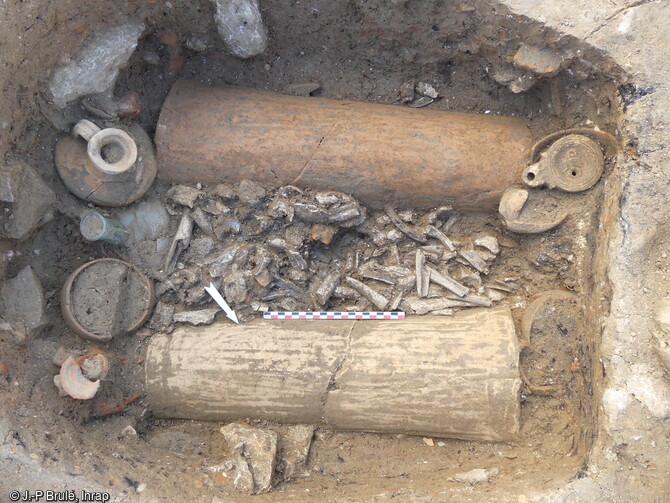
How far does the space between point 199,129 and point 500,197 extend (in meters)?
2.03

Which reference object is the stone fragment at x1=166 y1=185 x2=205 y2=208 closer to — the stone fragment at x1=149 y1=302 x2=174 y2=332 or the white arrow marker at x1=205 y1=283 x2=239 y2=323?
the white arrow marker at x1=205 y1=283 x2=239 y2=323

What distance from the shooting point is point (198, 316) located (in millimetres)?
3582

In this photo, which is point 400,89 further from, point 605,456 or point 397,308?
point 605,456

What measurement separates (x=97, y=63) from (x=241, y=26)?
0.90 meters

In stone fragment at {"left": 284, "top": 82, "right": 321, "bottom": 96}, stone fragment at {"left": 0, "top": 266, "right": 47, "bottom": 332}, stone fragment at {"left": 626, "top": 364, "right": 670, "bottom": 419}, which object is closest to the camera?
stone fragment at {"left": 626, "top": 364, "right": 670, "bottom": 419}

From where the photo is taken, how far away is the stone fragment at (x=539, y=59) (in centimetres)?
326

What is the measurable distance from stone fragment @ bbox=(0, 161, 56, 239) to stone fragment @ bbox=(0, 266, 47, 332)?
258 mm

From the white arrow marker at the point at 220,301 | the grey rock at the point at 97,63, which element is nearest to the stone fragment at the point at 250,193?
the white arrow marker at the point at 220,301

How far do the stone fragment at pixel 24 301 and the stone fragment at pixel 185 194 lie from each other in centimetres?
98

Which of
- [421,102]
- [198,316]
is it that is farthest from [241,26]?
[198,316]

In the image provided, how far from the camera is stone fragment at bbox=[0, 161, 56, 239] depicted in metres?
3.10

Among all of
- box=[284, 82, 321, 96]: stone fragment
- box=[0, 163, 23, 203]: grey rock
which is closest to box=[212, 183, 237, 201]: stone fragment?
box=[284, 82, 321, 96]: stone fragment

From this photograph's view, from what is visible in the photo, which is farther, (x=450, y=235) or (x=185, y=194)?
(x=450, y=235)

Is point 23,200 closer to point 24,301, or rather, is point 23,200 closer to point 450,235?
point 24,301
